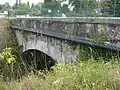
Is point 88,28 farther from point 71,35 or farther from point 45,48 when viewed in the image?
point 45,48

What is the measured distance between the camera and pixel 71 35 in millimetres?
9336

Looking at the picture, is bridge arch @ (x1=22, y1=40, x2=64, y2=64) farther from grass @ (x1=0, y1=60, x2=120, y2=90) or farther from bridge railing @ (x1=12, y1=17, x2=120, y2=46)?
grass @ (x1=0, y1=60, x2=120, y2=90)

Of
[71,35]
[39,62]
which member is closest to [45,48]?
[39,62]

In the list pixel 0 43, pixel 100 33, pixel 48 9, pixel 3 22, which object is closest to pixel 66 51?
pixel 100 33

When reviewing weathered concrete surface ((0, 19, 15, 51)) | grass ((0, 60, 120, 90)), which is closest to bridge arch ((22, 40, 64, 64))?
weathered concrete surface ((0, 19, 15, 51))

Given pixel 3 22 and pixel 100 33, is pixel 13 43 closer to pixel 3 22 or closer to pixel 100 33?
pixel 3 22

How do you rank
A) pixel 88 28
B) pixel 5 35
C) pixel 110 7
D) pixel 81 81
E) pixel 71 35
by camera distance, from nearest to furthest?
pixel 81 81 < pixel 88 28 < pixel 71 35 < pixel 110 7 < pixel 5 35

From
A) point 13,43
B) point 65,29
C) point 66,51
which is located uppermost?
point 65,29

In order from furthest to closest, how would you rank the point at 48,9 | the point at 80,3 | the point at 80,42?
the point at 48,9
the point at 80,3
the point at 80,42

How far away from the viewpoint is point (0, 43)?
18.4 metres

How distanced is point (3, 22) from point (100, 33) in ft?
43.1

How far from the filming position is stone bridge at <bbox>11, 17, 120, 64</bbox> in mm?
7300

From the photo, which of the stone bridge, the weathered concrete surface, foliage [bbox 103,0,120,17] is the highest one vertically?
foliage [bbox 103,0,120,17]

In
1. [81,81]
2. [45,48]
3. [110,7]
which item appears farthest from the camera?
[45,48]
